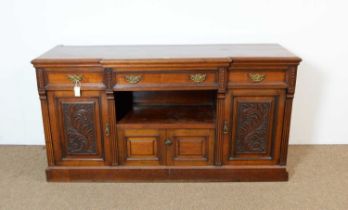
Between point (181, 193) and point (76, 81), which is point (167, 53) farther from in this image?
point (181, 193)

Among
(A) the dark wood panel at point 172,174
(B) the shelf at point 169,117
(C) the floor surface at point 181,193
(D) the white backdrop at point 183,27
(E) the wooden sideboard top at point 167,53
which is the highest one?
(D) the white backdrop at point 183,27

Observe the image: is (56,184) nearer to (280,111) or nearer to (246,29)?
(280,111)

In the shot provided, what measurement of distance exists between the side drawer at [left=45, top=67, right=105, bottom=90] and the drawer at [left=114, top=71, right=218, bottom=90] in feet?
0.35

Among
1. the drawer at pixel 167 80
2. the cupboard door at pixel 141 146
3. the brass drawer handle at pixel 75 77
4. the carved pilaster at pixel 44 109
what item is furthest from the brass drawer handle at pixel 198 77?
the carved pilaster at pixel 44 109

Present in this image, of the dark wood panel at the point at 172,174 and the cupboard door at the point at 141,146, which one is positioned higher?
the cupboard door at the point at 141,146

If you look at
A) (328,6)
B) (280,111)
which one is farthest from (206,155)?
(328,6)

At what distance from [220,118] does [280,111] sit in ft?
1.09

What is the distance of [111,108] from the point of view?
2.04 metres

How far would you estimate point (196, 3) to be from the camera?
2293mm

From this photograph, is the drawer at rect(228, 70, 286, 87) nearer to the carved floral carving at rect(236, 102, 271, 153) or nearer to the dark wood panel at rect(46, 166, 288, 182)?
the carved floral carving at rect(236, 102, 271, 153)

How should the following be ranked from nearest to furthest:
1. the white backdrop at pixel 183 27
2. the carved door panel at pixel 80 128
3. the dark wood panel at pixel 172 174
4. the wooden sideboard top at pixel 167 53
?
1. the wooden sideboard top at pixel 167 53
2. the carved door panel at pixel 80 128
3. the dark wood panel at pixel 172 174
4. the white backdrop at pixel 183 27

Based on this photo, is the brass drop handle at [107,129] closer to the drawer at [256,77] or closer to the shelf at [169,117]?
the shelf at [169,117]

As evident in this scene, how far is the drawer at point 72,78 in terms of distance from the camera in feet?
6.45

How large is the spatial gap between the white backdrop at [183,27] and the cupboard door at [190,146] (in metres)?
0.62
